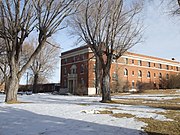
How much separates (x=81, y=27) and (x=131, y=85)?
42.3 m

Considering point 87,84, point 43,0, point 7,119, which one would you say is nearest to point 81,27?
point 43,0

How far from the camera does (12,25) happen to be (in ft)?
51.5

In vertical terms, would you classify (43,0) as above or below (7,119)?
above

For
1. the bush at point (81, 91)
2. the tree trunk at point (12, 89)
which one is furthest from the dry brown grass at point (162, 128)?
the bush at point (81, 91)

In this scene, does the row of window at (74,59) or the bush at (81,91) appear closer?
the bush at (81,91)

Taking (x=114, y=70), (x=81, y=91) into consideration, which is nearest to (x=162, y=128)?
(x=81, y=91)

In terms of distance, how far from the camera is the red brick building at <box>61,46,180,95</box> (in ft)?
178

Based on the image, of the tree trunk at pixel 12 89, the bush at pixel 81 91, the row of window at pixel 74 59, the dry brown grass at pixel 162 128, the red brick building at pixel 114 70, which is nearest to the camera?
the dry brown grass at pixel 162 128

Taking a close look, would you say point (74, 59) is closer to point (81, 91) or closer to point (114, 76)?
point (114, 76)

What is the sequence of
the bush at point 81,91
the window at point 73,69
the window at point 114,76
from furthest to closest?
the window at point 73,69 < the window at point 114,76 < the bush at point 81,91

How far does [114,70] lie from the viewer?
2304 inches

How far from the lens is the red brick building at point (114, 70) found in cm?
5422

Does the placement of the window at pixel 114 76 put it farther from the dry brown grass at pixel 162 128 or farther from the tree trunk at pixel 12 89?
the dry brown grass at pixel 162 128

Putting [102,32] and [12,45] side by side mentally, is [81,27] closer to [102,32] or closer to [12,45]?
[102,32]
